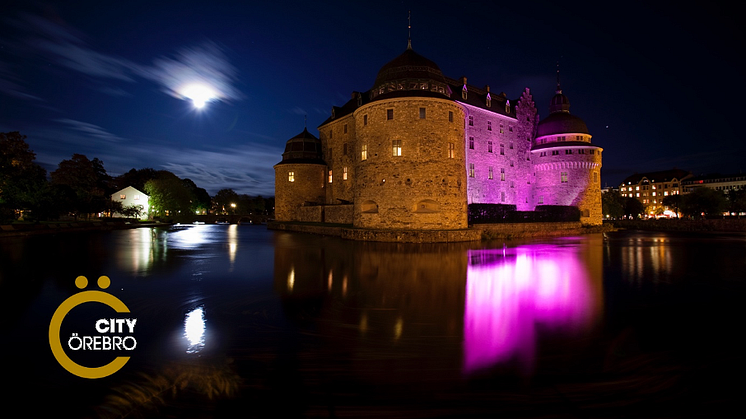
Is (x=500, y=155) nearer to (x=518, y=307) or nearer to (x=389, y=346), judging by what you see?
(x=518, y=307)

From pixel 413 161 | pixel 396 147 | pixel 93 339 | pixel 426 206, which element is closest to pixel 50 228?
pixel 396 147

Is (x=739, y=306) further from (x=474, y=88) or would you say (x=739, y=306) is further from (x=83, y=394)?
(x=474, y=88)

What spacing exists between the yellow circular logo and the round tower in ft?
51.6

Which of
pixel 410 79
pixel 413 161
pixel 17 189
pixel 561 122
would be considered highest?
pixel 561 122

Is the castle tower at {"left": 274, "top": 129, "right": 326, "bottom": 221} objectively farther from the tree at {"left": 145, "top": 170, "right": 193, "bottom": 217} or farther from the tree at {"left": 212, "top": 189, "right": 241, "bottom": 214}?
the tree at {"left": 212, "top": 189, "right": 241, "bottom": 214}

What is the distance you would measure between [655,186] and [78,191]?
119462 mm

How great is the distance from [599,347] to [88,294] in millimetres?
9678

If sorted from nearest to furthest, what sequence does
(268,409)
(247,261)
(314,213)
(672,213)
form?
(268,409), (247,261), (314,213), (672,213)

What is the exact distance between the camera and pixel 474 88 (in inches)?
1362

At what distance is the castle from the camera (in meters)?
21.3

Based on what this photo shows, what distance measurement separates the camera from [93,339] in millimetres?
4902

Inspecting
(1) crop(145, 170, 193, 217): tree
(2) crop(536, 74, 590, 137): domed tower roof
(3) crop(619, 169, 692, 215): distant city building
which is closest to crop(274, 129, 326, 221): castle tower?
(1) crop(145, 170, 193, 217): tree

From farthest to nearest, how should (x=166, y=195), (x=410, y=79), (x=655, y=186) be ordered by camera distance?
(x=655, y=186) < (x=166, y=195) < (x=410, y=79)

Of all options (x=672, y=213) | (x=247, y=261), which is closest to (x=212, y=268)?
(x=247, y=261)
